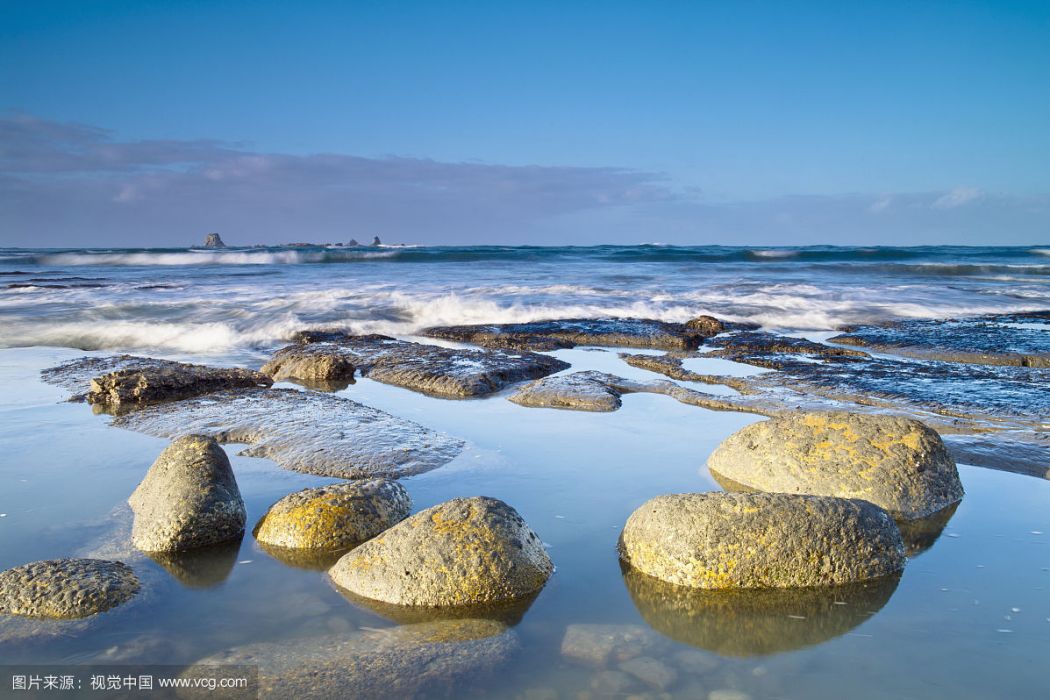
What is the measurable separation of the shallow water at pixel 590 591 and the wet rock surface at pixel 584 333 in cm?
422

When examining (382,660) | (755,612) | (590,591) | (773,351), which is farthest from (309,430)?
(773,351)

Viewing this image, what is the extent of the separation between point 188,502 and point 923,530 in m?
3.29

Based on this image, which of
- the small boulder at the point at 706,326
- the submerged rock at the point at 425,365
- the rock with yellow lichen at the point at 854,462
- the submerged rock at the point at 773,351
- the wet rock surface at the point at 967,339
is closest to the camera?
the rock with yellow lichen at the point at 854,462

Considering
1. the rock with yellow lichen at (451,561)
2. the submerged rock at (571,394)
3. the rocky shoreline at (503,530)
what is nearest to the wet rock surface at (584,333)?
the submerged rock at (571,394)

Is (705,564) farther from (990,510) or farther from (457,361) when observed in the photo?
(457,361)

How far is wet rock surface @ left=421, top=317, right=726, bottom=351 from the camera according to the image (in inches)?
362

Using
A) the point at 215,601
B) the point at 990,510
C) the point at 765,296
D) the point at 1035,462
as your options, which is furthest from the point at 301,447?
the point at 765,296

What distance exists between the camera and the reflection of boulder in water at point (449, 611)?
270cm

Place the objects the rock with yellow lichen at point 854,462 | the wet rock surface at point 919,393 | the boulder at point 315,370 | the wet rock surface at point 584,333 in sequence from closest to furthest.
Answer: the rock with yellow lichen at point 854,462 → the wet rock surface at point 919,393 → the boulder at point 315,370 → the wet rock surface at point 584,333

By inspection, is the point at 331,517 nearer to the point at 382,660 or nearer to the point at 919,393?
the point at 382,660

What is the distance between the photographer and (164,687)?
7.52 feet

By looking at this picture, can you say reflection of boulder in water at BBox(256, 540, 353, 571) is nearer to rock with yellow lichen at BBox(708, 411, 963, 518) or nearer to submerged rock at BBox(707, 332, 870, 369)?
rock with yellow lichen at BBox(708, 411, 963, 518)

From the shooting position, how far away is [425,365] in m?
7.21

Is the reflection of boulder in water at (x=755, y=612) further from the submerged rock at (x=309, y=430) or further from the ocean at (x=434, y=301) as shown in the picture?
the ocean at (x=434, y=301)
